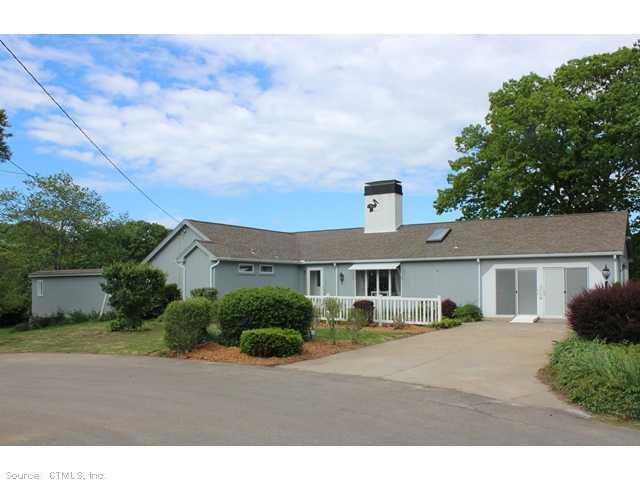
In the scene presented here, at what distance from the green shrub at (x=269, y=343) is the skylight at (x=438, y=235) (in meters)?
13.6

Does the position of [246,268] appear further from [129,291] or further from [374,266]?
[129,291]

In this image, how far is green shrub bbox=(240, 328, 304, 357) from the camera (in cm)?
1274

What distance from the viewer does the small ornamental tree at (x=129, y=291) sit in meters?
19.0

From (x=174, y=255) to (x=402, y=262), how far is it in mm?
10455

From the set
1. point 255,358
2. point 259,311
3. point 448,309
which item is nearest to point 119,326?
point 259,311

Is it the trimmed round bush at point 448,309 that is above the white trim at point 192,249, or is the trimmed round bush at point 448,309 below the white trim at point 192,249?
below

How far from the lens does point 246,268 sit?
971 inches

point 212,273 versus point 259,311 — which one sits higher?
point 212,273

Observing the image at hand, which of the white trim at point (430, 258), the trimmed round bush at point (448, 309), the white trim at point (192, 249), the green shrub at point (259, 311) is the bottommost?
the trimmed round bush at point (448, 309)

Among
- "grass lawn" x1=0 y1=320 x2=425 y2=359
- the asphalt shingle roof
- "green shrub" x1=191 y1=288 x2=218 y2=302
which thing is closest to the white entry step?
the asphalt shingle roof

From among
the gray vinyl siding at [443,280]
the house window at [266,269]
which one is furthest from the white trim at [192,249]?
the gray vinyl siding at [443,280]

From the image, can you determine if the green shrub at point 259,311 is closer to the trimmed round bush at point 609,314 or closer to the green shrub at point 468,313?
the trimmed round bush at point 609,314

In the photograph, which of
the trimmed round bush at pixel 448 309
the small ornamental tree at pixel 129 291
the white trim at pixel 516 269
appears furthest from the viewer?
the trimmed round bush at pixel 448 309

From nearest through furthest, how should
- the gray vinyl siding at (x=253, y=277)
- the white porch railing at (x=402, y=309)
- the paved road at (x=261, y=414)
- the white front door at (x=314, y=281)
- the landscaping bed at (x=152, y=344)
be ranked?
the paved road at (x=261, y=414)
the landscaping bed at (x=152, y=344)
the white porch railing at (x=402, y=309)
the gray vinyl siding at (x=253, y=277)
the white front door at (x=314, y=281)
